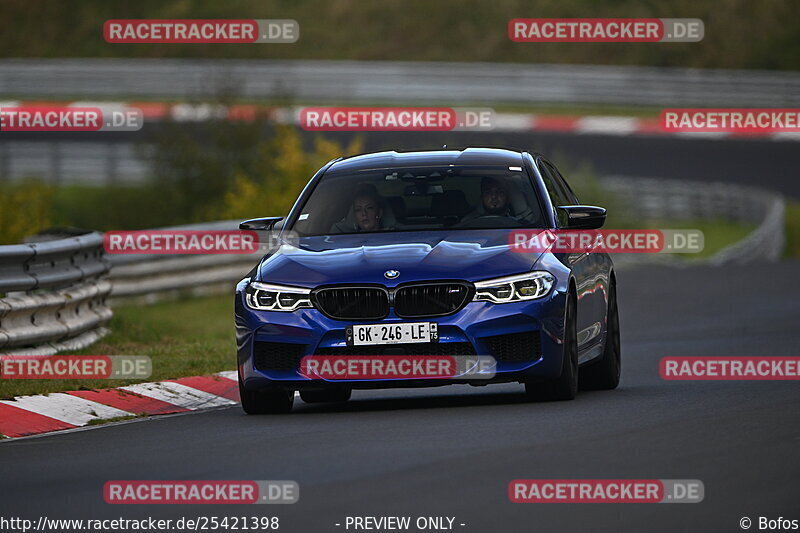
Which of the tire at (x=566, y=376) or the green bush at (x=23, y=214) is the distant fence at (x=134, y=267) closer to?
the green bush at (x=23, y=214)

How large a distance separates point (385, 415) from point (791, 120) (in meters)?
33.5

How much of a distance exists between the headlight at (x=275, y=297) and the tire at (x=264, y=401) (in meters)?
0.50

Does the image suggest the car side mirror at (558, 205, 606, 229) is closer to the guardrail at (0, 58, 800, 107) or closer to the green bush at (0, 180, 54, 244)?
the green bush at (0, 180, 54, 244)

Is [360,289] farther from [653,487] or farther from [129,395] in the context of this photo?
[653,487]

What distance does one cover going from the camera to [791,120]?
4300 centimetres

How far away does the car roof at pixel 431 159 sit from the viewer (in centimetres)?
1253

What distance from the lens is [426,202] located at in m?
12.3

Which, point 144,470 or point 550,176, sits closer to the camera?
point 144,470

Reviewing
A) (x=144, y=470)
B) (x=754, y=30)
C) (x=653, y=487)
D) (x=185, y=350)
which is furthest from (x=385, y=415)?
(x=754, y=30)

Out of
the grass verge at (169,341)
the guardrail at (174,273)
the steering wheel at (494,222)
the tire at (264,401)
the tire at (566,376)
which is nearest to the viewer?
the tire at (566,376)

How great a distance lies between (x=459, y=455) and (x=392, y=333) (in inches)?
81.6

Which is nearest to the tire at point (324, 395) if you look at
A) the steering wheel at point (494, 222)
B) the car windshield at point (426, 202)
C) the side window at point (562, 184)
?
the car windshield at point (426, 202)

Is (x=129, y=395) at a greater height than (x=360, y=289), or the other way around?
(x=360, y=289)

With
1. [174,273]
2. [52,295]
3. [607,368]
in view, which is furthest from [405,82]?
[607,368]
